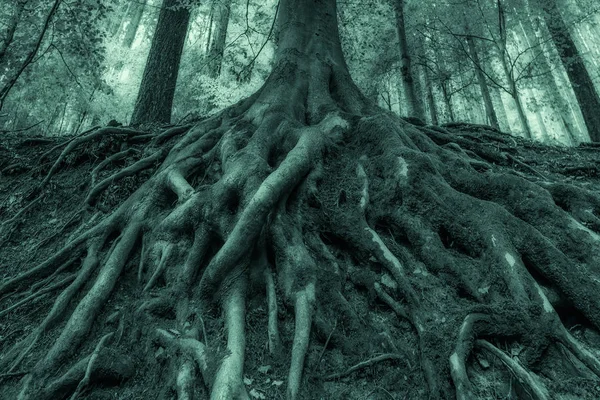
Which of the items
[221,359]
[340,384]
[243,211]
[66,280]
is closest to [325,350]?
[340,384]

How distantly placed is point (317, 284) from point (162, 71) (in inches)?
245

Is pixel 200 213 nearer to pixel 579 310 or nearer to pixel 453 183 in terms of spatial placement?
pixel 453 183

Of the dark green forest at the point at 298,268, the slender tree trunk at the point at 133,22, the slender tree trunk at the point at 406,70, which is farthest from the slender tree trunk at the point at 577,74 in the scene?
the slender tree trunk at the point at 133,22

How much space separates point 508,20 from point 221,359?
50.4ft

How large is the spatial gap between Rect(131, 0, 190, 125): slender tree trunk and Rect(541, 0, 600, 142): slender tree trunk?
31.2ft

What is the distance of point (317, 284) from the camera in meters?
2.13

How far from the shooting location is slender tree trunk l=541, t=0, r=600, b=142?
8.46 m

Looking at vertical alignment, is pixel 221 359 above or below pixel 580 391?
above

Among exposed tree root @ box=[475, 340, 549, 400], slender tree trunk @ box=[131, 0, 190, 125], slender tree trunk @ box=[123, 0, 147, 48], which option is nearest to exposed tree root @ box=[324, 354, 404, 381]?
exposed tree root @ box=[475, 340, 549, 400]

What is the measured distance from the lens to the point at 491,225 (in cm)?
229

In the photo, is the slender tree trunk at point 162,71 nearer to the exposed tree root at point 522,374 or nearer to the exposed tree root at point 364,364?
the exposed tree root at point 364,364

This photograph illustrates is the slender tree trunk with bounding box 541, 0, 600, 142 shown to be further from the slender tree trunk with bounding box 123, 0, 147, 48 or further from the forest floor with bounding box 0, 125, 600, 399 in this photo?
the slender tree trunk with bounding box 123, 0, 147, 48

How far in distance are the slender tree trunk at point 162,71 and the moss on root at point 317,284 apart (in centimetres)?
375

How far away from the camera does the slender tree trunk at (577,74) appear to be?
8461 millimetres
